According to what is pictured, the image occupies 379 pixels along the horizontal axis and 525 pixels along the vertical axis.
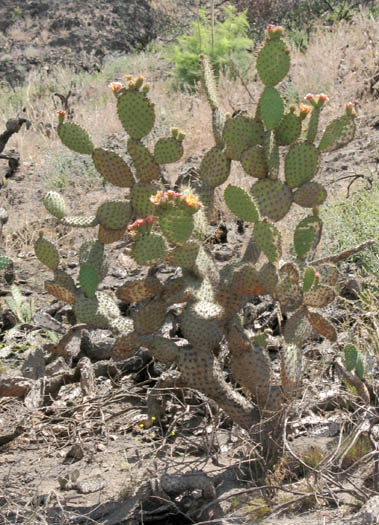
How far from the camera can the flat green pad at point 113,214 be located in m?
3.07

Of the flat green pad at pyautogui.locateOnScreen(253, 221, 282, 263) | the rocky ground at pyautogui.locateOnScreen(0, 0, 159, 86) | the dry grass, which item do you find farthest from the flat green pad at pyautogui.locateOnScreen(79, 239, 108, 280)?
the rocky ground at pyautogui.locateOnScreen(0, 0, 159, 86)

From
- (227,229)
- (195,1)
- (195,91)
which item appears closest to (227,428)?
(227,229)

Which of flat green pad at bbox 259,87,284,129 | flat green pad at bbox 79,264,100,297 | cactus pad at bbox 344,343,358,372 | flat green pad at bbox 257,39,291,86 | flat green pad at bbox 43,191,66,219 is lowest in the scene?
cactus pad at bbox 344,343,358,372

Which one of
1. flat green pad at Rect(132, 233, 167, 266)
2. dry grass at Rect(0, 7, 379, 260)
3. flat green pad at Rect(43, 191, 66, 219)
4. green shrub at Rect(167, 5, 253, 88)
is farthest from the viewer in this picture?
green shrub at Rect(167, 5, 253, 88)

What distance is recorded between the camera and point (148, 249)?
2.85 m

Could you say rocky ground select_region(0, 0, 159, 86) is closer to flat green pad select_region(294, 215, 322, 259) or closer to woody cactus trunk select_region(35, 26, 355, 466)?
woody cactus trunk select_region(35, 26, 355, 466)

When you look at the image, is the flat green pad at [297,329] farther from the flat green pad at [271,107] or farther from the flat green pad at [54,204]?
the flat green pad at [54,204]

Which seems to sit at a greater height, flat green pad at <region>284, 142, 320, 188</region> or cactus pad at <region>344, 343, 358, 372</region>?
flat green pad at <region>284, 142, 320, 188</region>

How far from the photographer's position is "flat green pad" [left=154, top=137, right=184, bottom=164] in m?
3.10

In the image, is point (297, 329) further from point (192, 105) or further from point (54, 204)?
point (192, 105)

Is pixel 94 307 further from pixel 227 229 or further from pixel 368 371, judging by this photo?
pixel 227 229

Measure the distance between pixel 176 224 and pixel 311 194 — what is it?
2.34ft

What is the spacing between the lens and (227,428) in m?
3.57

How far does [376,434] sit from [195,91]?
840 centimetres
